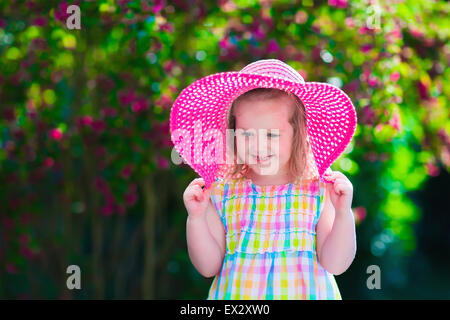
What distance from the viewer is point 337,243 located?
1873mm

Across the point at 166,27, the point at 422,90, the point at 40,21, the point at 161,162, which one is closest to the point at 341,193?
the point at 166,27

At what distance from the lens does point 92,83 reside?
335 centimetres

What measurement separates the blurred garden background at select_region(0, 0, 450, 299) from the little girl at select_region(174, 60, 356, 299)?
0.72m

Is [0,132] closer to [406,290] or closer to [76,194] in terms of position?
[76,194]

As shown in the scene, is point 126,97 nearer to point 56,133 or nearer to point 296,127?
point 56,133

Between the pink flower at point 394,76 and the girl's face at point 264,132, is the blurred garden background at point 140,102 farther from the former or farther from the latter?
the girl's face at point 264,132

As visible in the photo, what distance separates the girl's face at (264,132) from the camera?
187 centimetres

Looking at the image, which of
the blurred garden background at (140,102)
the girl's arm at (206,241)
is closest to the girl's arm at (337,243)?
the girl's arm at (206,241)

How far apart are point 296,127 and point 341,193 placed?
26cm

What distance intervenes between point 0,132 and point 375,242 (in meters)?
2.63

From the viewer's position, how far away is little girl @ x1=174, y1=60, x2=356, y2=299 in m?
1.88

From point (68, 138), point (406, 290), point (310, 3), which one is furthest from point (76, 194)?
point (406, 290)

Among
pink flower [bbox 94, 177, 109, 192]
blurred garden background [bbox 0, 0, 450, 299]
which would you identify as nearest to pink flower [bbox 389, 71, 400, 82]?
blurred garden background [bbox 0, 0, 450, 299]

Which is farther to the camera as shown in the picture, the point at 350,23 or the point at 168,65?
the point at 168,65
